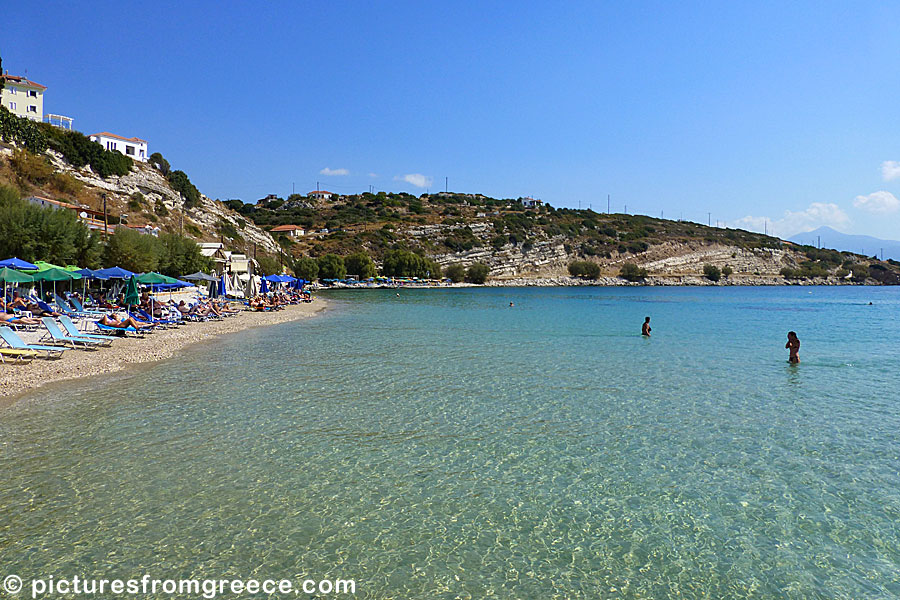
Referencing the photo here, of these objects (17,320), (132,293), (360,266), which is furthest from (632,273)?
(17,320)

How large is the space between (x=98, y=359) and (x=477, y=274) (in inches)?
3746

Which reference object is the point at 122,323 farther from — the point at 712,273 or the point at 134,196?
the point at 712,273

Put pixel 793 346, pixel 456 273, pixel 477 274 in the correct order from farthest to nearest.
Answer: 1. pixel 477 274
2. pixel 456 273
3. pixel 793 346

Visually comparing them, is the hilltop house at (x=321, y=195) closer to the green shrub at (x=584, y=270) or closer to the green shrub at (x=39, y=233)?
the green shrub at (x=584, y=270)

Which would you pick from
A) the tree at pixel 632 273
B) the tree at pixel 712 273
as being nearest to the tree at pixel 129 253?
the tree at pixel 632 273

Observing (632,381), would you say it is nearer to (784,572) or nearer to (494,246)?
(784,572)

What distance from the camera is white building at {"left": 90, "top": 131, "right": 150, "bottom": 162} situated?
78.4 metres

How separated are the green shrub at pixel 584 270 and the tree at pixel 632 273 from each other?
6002 millimetres

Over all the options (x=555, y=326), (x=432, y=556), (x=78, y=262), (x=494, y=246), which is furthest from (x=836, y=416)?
(x=494, y=246)

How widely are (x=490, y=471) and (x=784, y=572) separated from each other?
346cm

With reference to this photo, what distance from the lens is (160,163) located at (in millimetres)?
82375

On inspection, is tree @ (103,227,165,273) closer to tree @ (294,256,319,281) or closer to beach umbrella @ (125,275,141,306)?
beach umbrella @ (125,275,141,306)

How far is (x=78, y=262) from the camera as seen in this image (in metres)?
35.0

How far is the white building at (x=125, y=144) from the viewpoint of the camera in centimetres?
7838
